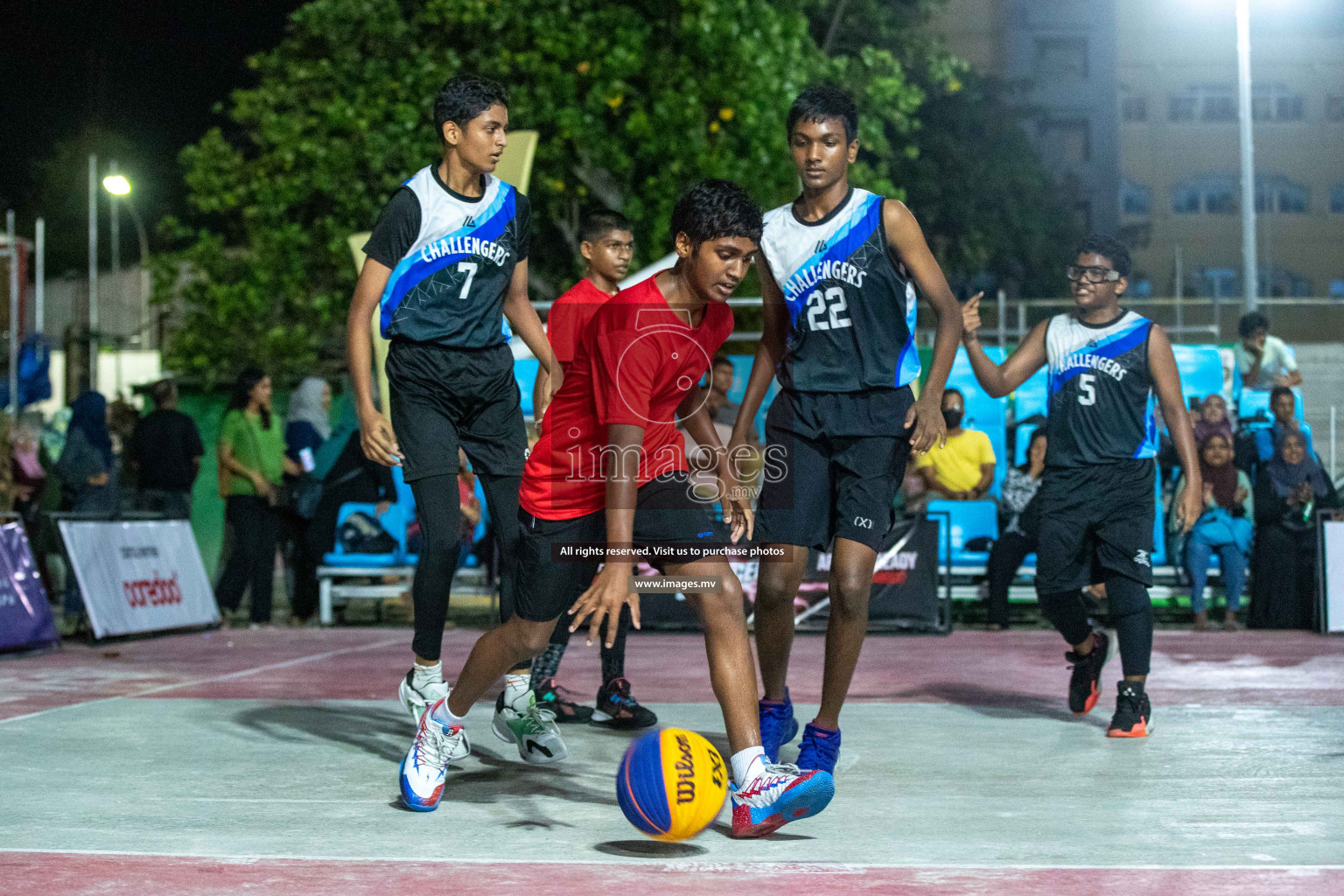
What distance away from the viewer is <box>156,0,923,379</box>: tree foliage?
21.0 m

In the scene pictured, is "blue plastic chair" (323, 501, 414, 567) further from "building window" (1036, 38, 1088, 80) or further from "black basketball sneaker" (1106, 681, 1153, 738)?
"building window" (1036, 38, 1088, 80)

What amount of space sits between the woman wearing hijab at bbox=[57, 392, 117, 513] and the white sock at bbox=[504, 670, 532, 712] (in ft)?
26.4

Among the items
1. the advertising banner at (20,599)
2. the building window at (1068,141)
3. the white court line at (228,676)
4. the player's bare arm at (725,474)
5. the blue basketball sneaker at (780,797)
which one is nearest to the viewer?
the blue basketball sneaker at (780,797)

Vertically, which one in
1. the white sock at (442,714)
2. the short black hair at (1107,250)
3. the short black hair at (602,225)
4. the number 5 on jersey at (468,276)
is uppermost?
the short black hair at (602,225)

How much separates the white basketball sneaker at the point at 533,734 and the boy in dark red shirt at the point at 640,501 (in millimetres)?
707

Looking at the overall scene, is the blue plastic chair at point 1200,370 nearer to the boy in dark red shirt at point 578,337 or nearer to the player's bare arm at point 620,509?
the boy in dark red shirt at point 578,337

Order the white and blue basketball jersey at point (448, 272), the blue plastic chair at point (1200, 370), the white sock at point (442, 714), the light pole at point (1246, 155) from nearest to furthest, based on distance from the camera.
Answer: the white sock at point (442, 714) → the white and blue basketball jersey at point (448, 272) → the blue plastic chair at point (1200, 370) → the light pole at point (1246, 155)

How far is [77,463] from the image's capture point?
40.7 ft

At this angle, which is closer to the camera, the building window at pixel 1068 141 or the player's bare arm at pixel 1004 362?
the player's bare arm at pixel 1004 362

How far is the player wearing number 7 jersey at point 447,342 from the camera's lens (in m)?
5.14

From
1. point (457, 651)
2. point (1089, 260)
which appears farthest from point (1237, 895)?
point (457, 651)

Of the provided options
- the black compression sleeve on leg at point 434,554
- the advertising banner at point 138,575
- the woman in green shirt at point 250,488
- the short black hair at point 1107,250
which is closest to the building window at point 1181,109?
the woman in green shirt at point 250,488

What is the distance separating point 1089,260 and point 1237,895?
3.59 meters

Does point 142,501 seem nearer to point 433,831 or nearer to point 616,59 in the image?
point 433,831
